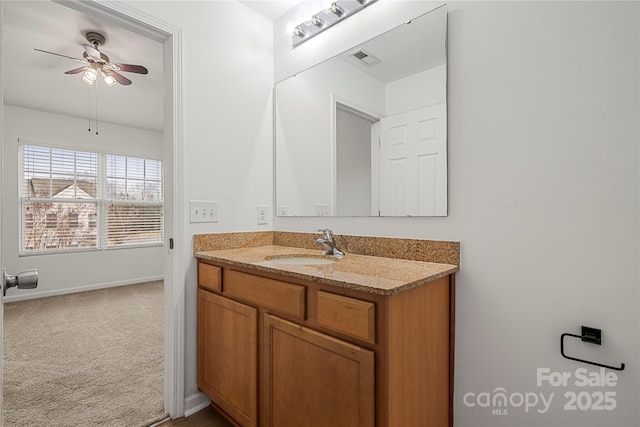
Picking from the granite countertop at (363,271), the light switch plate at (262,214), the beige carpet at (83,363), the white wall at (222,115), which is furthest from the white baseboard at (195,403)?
the light switch plate at (262,214)

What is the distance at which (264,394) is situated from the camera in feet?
4.71

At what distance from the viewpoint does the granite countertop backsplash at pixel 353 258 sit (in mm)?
1147

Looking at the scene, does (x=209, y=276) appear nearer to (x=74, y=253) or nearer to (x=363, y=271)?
(x=363, y=271)

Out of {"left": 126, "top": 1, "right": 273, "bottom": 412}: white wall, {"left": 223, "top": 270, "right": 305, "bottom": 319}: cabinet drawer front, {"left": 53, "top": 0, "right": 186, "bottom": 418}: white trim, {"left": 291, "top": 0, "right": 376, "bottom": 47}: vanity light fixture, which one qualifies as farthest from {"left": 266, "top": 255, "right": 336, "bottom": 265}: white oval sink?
{"left": 291, "top": 0, "right": 376, "bottom": 47}: vanity light fixture

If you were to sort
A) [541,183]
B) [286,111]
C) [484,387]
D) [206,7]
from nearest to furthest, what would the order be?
[541,183] → [484,387] → [206,7] → [286,111]

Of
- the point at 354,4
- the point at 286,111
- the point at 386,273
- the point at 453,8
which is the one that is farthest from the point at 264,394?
the point at 354,4

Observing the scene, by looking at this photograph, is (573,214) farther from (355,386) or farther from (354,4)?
(354,4)

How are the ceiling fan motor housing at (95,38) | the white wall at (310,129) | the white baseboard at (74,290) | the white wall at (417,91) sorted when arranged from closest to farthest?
the white wall at (417,91) < the white wall at (310,129) < the ceiling fan motor housing at (95,38) < the white baseboard at (74,290)

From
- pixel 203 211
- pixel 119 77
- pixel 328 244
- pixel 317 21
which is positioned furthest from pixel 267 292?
pixel 119 77

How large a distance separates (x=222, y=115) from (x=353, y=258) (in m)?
1.19

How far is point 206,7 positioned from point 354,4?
2.90 ft

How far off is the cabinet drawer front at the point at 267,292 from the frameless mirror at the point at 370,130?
676mm

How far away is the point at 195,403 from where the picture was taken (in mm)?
1873

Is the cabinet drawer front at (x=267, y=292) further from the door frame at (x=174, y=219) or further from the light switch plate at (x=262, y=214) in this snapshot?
the light switch plate at (x=262, y=214)
